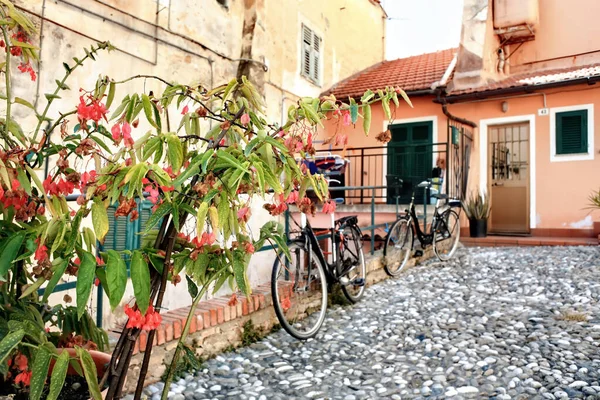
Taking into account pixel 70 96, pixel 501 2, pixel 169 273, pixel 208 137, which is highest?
pixel 501 2

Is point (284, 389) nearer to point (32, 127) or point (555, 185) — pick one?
point (32, 127)

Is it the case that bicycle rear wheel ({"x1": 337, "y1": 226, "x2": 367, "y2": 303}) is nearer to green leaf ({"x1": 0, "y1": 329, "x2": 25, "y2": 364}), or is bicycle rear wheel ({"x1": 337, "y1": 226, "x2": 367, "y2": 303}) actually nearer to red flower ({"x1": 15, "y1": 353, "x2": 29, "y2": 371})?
red flower ({"x1": 15, "y1": 353, "x2": 29, "y2": 371})

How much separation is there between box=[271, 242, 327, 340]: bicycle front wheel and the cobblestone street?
132mm

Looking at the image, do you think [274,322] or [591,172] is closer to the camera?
[274,322]

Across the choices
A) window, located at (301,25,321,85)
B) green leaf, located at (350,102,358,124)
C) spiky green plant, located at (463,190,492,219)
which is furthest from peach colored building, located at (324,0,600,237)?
green leaf, located at (350,102,358,124)

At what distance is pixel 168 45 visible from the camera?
650 centimetres

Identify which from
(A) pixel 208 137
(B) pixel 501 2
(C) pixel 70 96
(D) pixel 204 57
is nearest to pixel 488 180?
(B) pixel 501 2

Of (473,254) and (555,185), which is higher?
(555,185)

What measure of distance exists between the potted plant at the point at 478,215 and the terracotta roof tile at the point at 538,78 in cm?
240

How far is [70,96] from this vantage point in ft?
17.2

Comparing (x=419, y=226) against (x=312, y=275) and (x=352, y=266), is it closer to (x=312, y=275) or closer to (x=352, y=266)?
(x=352, y=266)

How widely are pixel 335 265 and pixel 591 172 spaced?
7.12m

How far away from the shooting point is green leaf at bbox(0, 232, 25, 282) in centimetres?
121

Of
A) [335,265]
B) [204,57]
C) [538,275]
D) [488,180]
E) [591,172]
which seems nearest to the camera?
[335,265]
